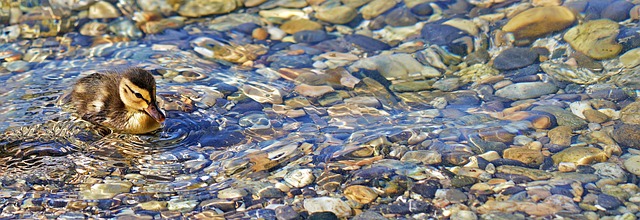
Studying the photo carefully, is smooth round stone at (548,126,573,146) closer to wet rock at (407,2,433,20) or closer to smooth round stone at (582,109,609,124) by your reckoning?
smooth round stone at (582,109,609,124)

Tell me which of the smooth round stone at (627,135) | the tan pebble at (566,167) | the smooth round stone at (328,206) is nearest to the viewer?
the smooth round stone at (328,206)

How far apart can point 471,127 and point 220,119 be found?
2139mm

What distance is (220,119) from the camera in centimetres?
662

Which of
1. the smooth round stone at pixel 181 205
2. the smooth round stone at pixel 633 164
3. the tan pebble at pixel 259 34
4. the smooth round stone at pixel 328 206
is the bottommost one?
the tan pebble at pixel 259 34

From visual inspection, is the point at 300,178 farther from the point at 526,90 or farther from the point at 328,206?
the point at 526,90

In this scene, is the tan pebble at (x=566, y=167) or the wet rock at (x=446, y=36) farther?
the wet rock at (x=446, y=36)

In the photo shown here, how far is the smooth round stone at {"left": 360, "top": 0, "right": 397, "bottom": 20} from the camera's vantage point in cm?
896

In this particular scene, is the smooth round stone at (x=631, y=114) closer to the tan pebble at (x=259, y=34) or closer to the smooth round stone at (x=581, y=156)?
the smooth round stone at (x=581, y=156)

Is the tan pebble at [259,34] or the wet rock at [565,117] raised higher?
the wet rock at [565,117]

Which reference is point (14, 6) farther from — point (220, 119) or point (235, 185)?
point (235, 185)

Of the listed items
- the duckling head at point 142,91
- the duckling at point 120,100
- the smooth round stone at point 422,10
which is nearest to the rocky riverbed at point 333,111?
the smooth round stone at point 422,10

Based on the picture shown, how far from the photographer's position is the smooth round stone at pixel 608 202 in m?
5.05

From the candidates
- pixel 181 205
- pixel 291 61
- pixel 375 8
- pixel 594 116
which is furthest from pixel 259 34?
pixel 594 116

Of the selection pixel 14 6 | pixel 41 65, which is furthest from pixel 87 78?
pixel 14 6
